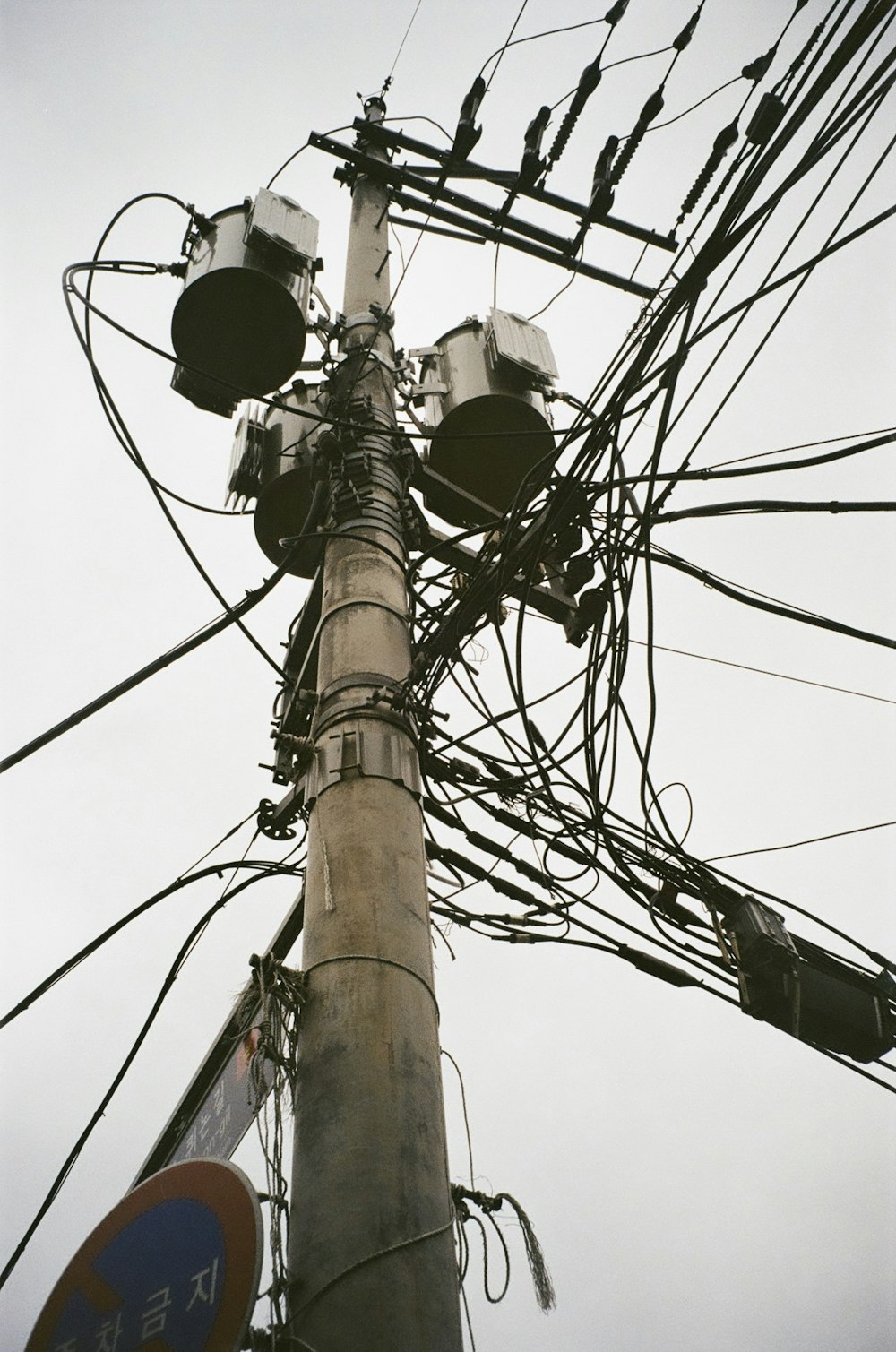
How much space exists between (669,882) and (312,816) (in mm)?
1617

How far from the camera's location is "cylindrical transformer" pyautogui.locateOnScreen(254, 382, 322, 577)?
4.96m

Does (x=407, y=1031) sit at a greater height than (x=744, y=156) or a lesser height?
lesser

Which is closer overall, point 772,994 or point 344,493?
point 772,994

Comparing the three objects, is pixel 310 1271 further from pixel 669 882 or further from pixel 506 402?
pixel 506 402

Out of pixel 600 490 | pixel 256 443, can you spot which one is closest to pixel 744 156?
pixel 600 490

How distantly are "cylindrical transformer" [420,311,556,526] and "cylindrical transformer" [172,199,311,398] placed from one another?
0.88 m

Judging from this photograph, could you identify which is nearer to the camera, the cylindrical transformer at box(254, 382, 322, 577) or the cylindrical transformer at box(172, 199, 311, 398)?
the cylindrical transformer at box(172, 199, 311, 398)

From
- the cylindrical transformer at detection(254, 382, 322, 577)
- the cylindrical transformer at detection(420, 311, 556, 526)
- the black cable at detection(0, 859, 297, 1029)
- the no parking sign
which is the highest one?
the cylindrical transformer at detection(420, 311, 556, 526)

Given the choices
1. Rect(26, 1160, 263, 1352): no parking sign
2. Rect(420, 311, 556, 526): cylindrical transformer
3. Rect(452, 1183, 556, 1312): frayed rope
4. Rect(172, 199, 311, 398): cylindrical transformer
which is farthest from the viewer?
Rect(420, 311, 556, 526): cylindrical transformer

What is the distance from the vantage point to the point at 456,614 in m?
3.59

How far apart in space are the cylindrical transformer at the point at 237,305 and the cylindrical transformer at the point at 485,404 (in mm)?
876

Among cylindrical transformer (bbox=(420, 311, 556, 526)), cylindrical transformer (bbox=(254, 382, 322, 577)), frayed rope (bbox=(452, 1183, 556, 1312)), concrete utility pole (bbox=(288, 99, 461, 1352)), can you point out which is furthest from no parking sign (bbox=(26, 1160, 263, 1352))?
cylindrical transformer (bbox=(420, 311, 556, 526))

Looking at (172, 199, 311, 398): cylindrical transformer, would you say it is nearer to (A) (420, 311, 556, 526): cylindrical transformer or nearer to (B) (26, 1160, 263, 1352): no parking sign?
(A) (420, 311, 556, 526): cylindrical transformer

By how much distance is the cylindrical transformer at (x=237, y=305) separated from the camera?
459 centimetres
